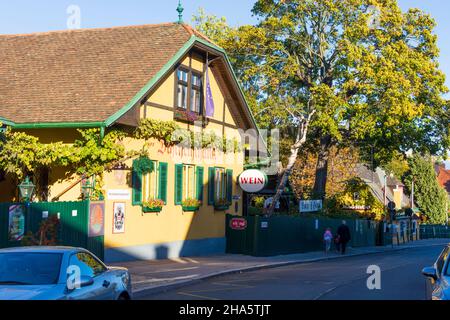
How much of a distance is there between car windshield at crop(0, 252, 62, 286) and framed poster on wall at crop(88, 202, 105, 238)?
398 inches

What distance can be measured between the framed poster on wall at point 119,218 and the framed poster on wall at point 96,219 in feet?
3.90

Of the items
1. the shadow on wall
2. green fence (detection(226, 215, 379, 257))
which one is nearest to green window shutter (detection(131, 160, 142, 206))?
the shadow on wall

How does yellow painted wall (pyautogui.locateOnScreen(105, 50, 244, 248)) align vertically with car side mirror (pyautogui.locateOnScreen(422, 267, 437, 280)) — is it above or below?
above

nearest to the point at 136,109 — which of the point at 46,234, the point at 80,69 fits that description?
the point at 80,69

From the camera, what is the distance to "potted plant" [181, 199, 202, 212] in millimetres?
26406

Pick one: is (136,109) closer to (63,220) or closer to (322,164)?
(63,220)

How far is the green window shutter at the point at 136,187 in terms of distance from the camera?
23258 millimetres

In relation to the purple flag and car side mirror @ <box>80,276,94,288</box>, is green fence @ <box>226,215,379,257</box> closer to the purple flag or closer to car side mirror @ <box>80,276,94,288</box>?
the purple flag

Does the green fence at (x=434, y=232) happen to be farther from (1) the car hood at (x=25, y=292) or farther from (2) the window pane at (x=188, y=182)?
(1) the car hood at (x=25, y=292)

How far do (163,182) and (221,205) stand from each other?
476cm

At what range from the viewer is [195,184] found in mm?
27328

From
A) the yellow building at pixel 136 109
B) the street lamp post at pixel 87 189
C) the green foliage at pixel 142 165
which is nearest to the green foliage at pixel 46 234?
the street lamp post at pixel 87 189

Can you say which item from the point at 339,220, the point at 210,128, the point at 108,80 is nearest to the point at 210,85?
the point at 210,128
